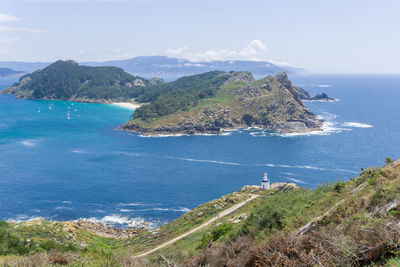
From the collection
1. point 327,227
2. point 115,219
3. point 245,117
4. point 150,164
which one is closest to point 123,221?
point 115,219

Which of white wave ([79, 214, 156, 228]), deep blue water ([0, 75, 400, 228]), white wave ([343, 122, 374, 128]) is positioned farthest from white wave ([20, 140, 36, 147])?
white wave ([343, 122, 374, 128])

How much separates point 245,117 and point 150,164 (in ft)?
242

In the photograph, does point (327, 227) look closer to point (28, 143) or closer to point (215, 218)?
point (215, 218)

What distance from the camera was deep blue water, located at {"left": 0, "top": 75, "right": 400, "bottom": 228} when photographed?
64.5 m

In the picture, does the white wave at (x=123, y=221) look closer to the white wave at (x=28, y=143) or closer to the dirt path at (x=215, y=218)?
the dirt path at (x=215, y=218)

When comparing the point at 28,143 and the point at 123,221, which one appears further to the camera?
the point at 28,143

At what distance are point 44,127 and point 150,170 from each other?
80.6m

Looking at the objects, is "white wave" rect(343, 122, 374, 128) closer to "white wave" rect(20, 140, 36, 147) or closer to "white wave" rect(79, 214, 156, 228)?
"white wave" rect(79, 214, 156, 228)

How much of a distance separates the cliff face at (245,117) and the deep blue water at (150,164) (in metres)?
10.9

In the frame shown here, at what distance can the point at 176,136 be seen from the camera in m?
133

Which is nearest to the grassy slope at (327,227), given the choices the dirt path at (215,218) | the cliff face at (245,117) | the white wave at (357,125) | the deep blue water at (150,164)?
the dirt path at (215,218)

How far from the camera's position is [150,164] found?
300ft

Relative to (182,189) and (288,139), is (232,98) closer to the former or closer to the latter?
(288,139)

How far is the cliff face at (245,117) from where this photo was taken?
459 feet
